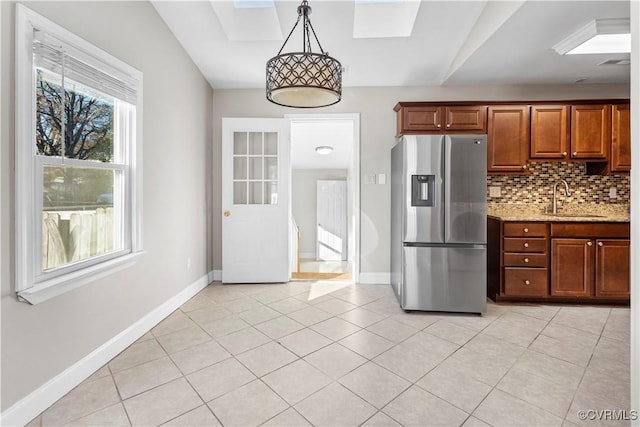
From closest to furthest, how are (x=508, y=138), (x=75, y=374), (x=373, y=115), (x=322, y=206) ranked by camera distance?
1. (x=75, y=374)
2. (x=508, y=138)
3. (x=373, y=115)
4. (x=322, y=206)

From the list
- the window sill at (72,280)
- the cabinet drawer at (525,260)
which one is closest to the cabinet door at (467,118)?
the cabinet drawer at (525,260)

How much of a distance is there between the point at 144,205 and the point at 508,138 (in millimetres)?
3598

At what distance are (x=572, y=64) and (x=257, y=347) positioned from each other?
12.6ft

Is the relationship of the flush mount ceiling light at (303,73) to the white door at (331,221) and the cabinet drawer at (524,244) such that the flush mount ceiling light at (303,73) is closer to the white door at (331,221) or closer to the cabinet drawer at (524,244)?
the cabinet drawer at (524,244)

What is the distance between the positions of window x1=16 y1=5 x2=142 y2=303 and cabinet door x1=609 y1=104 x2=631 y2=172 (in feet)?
14.8

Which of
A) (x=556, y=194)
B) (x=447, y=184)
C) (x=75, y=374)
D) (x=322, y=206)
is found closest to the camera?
(x=75, y=374)

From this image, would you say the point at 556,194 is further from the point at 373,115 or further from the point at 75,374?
the point at 75,374

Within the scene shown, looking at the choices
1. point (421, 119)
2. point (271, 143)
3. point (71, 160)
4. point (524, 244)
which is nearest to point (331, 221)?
point (271, 143)

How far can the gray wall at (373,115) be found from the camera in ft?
11.9

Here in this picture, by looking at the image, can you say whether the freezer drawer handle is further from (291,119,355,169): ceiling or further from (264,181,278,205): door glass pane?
(291,119,355,169): ceiling

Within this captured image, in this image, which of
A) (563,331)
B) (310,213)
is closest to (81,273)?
(563,331)

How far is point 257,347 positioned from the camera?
223cm

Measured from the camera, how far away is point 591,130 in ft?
10.6

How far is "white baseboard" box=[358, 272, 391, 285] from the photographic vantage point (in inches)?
150
